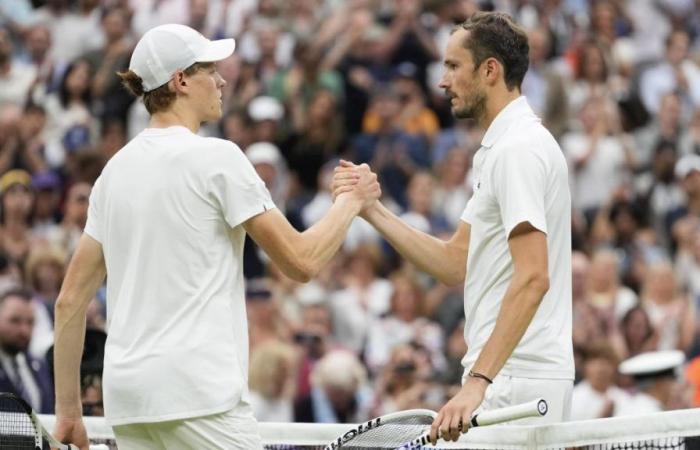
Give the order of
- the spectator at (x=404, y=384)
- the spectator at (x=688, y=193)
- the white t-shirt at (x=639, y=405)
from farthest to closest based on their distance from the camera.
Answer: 1. the spectator at (x=688, y=193)
2. the spectator at (x=404, y=384)
3. the white t-shirt at (x=639, y=405)

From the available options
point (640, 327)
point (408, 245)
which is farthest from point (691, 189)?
point (408, 245)

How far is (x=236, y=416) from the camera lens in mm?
5438

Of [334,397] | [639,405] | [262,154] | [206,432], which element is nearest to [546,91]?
[262,154]

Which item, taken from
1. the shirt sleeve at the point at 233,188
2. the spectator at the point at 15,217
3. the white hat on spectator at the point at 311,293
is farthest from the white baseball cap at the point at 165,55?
the spectator at the point at 15,217

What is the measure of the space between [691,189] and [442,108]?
2.58m

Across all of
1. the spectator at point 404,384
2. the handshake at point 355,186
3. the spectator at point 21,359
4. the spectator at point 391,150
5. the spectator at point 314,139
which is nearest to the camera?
the handshake at point 355,186

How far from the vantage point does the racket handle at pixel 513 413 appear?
511 cm

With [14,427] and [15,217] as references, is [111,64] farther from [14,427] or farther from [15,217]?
[14,427]

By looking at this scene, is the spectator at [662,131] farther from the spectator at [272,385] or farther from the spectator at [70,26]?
the spectator at [70,26]

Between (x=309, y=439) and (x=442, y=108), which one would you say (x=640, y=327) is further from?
(x=309, y=439)

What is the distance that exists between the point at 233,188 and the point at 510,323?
98 centimetres

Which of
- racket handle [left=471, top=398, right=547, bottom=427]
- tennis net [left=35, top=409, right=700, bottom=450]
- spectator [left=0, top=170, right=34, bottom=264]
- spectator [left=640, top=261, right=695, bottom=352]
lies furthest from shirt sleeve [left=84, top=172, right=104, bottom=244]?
spectator [left=0, top=170, right=34, bottom=264]

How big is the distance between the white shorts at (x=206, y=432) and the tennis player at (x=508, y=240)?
0.58 meters

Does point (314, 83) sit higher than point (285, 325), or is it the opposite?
point (314, 83)
